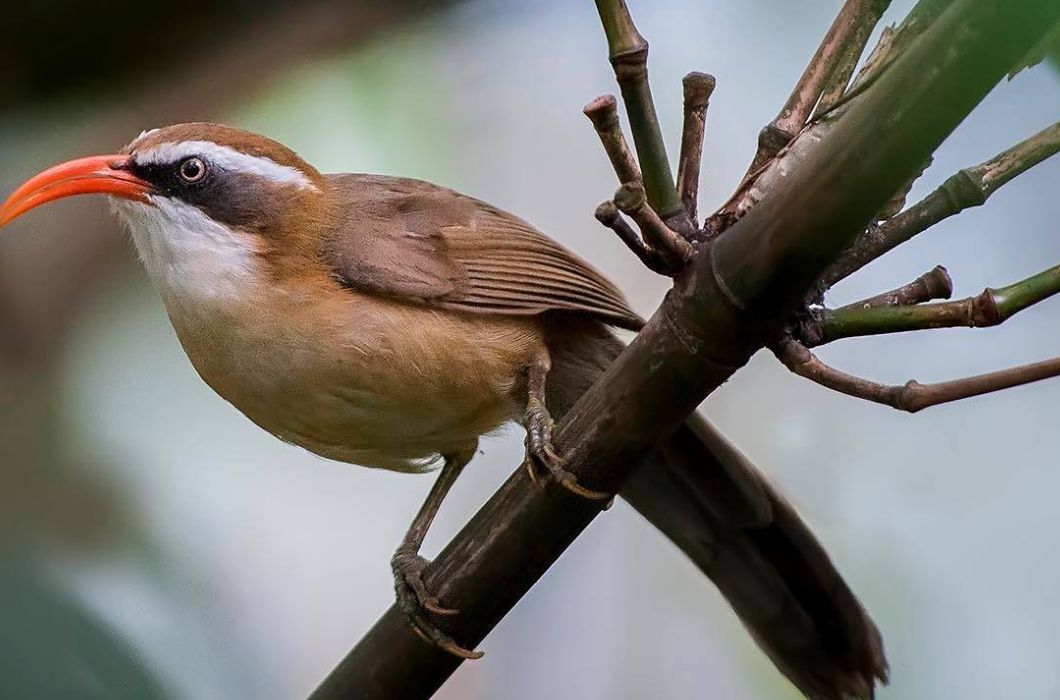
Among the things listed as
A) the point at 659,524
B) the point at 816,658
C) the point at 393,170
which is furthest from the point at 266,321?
the point at 393,170

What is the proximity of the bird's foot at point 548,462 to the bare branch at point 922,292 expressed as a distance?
20.5 inches

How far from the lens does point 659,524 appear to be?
324cm

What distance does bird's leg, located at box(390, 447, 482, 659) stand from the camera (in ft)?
7.66

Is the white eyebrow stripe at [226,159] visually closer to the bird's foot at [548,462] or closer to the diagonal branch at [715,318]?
the bird's foot at [548,462]

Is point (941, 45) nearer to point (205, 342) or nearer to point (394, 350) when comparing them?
point (394, 350)

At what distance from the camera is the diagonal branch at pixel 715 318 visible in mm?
1372

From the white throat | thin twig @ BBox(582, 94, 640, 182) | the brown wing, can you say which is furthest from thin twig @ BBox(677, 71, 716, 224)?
the white throat

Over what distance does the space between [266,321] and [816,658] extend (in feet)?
5.12

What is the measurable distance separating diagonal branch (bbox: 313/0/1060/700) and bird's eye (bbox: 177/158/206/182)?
112 cm

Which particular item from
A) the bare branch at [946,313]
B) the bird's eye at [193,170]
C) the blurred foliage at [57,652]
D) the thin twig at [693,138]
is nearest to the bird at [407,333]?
the bird's eye at [193,170]

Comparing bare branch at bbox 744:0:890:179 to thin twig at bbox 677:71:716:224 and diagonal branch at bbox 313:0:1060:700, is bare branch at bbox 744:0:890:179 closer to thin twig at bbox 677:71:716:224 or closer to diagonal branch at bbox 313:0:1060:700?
thin twig at bbox 677:71:716:224

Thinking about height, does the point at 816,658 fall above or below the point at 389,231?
below

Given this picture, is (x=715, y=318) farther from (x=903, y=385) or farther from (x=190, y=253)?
(x=190, y=253)

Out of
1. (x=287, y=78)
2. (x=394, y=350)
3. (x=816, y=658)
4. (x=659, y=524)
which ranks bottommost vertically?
(x=816, y=658)
